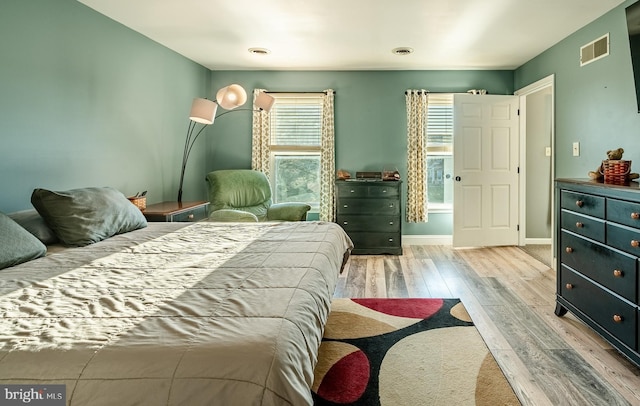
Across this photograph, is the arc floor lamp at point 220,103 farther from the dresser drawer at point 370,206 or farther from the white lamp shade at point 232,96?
the dresser drawer at point 370,206

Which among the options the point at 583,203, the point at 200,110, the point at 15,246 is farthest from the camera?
the point at 200,110

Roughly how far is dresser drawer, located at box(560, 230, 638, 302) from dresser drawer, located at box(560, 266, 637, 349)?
5 cm

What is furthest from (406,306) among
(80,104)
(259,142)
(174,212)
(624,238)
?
(259,142)

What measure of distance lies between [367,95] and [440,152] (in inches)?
49.1

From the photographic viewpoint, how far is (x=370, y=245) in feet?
16.7

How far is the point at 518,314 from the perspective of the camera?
9.84ft

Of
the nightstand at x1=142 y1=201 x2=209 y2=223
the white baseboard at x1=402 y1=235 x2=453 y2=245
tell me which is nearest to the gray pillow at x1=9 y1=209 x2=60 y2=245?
the nightstand at x1=142 y1=201 x2=209 y2=223

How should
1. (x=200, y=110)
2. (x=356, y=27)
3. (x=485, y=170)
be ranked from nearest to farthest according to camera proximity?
(x=356, y=27)
(x=200, y=110)
(x=485, y=170)

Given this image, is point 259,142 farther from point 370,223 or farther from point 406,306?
point 406,306

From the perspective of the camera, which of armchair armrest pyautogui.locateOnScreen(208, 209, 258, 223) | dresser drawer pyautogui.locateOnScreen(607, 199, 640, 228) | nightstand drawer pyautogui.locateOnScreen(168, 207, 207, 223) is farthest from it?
armchair armrest pyautogui.locateOnScreen(208, 209, 258, 223)

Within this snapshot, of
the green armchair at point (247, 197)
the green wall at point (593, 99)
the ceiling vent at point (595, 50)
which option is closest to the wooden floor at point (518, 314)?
the green armchair at point (247, 197)

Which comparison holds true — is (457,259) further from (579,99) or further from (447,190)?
(579,99)

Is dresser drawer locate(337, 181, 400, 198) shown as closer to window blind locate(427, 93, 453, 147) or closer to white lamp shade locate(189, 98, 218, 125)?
window blind locate(427, 93, 453, 147)

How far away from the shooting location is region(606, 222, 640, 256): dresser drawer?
2111mm
